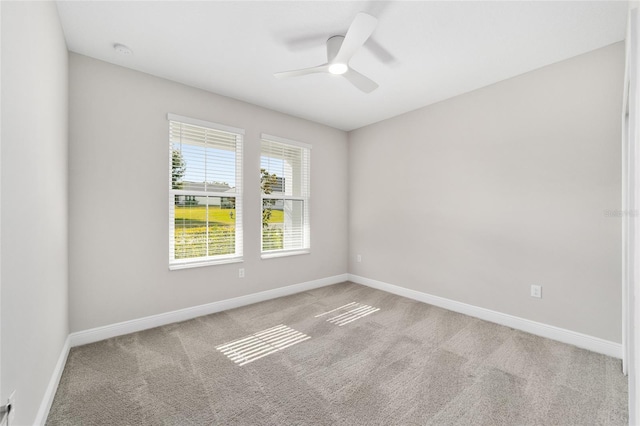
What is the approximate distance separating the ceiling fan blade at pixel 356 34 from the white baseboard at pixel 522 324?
298cm

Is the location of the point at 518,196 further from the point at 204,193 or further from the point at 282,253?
the point at 204,193

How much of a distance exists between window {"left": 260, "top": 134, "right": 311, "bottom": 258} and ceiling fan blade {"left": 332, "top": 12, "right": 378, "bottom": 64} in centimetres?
190

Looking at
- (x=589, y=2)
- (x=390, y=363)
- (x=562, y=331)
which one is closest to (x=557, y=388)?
(x=562, y=331)

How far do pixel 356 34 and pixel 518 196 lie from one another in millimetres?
2318

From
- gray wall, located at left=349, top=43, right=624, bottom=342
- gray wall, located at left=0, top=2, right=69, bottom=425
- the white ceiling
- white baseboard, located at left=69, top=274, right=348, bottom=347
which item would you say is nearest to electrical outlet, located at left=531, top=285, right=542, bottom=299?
gray wall, located at left=349, top=43, right=624, bottom=342

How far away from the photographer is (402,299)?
381 centimetres

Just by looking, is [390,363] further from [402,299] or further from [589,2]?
[589,2]

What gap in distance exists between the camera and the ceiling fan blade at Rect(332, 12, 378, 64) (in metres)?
1.74

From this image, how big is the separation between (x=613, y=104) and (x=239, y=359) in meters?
3.83

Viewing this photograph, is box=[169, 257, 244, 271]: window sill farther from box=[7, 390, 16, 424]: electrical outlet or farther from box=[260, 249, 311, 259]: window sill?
box=[7, 390, 16, 424]: electrical outlet

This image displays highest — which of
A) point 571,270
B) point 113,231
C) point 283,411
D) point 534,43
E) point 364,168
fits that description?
point 534,43

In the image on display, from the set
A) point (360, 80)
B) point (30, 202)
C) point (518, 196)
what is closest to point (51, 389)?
point (30, 202)

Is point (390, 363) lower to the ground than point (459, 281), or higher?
lower

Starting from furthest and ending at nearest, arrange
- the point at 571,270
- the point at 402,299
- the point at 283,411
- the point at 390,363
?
the point at 402,299 → the point at 571,270 → the point at 390,363 → the point at 283,411
